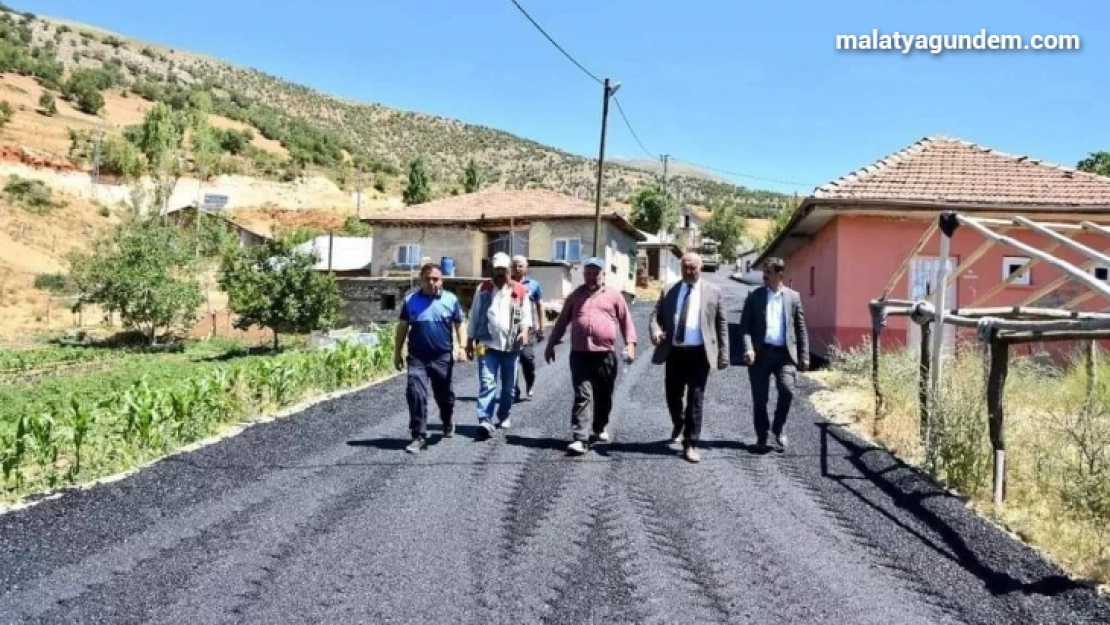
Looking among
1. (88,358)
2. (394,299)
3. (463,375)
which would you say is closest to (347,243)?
(394,299)

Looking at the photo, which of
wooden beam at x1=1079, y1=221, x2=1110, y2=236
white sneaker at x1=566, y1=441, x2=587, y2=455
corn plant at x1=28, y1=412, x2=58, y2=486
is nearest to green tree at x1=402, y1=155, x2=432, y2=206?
corn plant at x1=28, y1=412, x2=58, y2=486

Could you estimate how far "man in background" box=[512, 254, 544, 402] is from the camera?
8.86 meters

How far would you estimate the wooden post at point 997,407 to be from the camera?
6.36 meters

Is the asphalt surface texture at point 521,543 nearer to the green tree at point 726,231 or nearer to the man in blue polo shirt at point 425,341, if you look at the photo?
the man in blue polo shirt at point 425,341

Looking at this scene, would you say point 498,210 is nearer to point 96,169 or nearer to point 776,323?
point 776,323

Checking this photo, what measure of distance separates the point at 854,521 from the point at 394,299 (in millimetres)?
32785

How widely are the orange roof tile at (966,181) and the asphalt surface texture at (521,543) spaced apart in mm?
9127

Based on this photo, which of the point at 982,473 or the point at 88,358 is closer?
the point at 982,473

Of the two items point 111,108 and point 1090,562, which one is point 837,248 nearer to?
point 1090,562

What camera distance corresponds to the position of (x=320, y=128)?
91.6 m

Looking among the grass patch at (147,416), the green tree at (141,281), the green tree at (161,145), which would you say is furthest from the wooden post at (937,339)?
the green tree at (161,145)

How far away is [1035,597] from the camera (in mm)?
4617

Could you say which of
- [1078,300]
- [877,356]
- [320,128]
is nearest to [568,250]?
[877,356]

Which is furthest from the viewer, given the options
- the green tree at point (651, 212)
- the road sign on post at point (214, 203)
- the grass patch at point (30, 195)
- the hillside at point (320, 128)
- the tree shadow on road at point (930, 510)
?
the hillside at point (320, 128)
